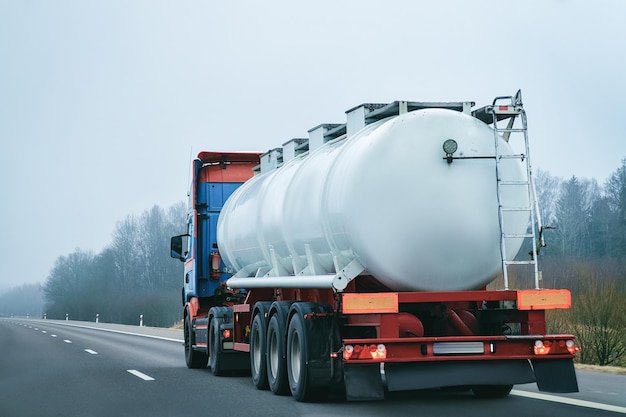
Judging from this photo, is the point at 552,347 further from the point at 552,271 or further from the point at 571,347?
the point at 552,271

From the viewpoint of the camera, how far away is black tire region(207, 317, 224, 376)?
14.9 m

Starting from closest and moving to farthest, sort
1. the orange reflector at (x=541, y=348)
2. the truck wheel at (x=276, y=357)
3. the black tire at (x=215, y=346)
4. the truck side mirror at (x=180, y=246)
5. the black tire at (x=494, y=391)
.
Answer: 1. the orange reflector at (x=541, y=348)
2. the black tire at (x=494, y=391)
3. the truck wheel at (x=276, y=357)
4. the black tire at (x=215, y=346)
5. the truck side mirror at (x=180, y=246)

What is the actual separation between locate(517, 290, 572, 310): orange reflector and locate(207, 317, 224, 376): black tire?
649 centimetres

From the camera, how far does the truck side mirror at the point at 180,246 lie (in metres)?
18.4

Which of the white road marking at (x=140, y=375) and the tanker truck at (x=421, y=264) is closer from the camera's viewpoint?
the tanker truck at (x=421, y=264)

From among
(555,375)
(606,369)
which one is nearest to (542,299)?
(555,375)

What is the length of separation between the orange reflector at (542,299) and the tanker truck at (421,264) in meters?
0.01

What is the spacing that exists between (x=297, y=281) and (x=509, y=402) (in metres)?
2.80

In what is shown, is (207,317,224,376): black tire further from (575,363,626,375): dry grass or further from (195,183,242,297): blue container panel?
(575,363,626,375): dry grass

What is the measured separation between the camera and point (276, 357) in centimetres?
1161

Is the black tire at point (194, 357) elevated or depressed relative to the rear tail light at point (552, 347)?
depressed

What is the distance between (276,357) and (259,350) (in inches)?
33.5

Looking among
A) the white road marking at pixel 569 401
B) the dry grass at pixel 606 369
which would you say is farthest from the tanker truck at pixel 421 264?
the dry grass at pixel 606 369

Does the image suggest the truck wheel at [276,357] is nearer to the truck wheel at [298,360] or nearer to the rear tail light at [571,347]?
the truck wheel at [298,360]
